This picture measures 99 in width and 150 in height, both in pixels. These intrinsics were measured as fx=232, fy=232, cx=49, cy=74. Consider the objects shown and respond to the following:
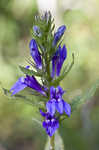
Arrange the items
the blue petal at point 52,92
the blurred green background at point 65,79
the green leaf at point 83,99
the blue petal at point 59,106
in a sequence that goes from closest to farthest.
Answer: the blue petal at point 59,106 → the blue petal at point 52,92 → the green leaf at point 83,99 → the blurred green background at point 65,79

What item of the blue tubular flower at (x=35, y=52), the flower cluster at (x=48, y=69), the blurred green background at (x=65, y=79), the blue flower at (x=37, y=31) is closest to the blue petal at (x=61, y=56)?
the flower cluster at (x=48, y=69)

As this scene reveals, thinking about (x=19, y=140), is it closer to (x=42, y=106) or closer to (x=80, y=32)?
(x=42, y=106)

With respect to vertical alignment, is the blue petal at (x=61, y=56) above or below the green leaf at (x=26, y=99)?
above

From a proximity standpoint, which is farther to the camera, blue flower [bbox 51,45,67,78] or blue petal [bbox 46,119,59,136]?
blue flower [bbox 51,45,67,78]

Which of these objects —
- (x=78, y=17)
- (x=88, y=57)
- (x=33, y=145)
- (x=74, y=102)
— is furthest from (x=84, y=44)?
(x=74, y=102)

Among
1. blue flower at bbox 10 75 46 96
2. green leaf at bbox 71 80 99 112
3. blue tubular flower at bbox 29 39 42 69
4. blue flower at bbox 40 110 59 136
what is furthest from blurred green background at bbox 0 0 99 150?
green leaf at bbox 71 80 99 112

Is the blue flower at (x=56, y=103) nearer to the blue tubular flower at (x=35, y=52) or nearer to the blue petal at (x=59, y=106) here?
the blue petal at (x=59, y=106)

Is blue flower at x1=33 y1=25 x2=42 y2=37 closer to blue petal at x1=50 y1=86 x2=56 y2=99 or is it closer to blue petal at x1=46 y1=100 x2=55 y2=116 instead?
blue petal at x1=50 y1=86 x2=56 y2=99
